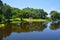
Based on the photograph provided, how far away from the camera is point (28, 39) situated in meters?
33.0

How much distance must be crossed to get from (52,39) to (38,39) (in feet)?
8.42

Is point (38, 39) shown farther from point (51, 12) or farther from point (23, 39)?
point (51, 12)

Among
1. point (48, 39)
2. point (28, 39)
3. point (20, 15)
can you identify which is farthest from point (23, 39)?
point (20, 15)

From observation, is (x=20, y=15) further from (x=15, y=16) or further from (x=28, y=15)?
(x=28, y=15)

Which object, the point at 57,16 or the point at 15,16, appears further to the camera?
the point at 57,16

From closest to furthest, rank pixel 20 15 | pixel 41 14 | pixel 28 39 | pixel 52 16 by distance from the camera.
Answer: pixel 28 39 → pixel 20 15 → pixel 52 16 → pixel 41 14

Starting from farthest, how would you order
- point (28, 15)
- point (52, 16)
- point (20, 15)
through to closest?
point (52, 16)
point (28, 15)
point (20, 15)

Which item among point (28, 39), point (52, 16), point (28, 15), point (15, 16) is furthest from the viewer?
point (52, 16)

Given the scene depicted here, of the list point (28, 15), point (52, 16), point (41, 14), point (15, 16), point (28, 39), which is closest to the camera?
point (28, 39)

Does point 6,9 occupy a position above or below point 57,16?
above

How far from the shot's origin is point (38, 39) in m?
33.7

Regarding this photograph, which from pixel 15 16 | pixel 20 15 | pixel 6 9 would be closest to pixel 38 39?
pixel 6 9

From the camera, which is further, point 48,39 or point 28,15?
point 28,15

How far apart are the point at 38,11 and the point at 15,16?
160ft
